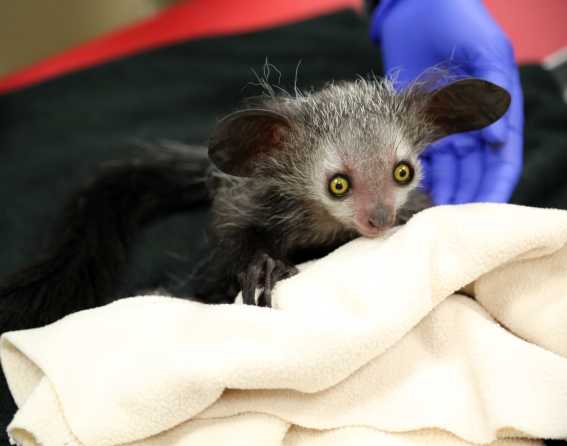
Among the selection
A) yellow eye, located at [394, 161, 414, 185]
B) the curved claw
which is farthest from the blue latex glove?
the curved claw

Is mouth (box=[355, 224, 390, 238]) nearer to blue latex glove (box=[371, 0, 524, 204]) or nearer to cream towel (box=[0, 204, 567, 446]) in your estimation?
cream towel (box=[0, 204, 567, 446])

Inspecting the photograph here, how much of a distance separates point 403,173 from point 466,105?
0.80ft

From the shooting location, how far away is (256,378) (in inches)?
47.1

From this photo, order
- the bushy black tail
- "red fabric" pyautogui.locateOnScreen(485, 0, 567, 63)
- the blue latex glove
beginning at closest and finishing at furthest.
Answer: the bushy black tail
the blue latex glove
"red fabric" pyautogui.locateOnScreen(485, 0, 567, 63)

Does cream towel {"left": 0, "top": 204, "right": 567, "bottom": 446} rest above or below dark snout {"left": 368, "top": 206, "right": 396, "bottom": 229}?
below

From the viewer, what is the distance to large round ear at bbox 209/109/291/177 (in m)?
1.46

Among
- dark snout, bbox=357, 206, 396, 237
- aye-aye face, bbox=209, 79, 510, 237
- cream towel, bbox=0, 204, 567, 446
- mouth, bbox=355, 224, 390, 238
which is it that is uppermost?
aye-aye face, bbox=209, 79, 510, 237

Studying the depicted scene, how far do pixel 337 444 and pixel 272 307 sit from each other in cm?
31

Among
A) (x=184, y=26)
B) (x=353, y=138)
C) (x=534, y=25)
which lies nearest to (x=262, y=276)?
(x=353, y=138)

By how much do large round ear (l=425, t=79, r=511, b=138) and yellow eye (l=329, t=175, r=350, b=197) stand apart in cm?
33

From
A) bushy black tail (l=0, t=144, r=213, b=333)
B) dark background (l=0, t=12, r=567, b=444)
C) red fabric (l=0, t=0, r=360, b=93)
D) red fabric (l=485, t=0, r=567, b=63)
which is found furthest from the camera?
red fabric (l=0, t=0, r=360, b=93)

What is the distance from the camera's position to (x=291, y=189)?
5.49ft

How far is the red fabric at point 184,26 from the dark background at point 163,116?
0.23 meters

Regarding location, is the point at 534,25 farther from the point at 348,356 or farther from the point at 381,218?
the point at 348,356
